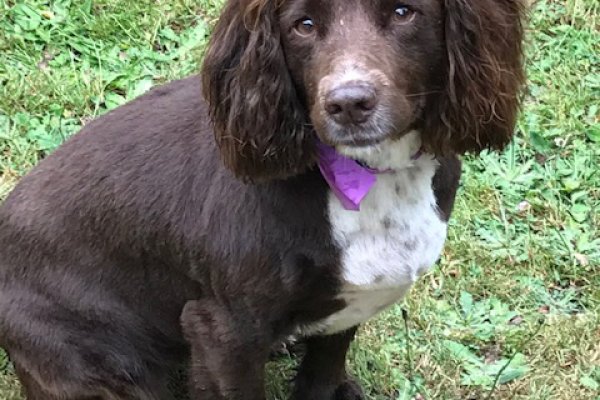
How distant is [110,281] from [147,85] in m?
1.67

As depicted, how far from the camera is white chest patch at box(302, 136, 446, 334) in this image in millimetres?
2799

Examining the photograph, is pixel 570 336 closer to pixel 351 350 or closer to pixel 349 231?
pixel 351 350

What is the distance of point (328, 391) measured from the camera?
11.6 ft

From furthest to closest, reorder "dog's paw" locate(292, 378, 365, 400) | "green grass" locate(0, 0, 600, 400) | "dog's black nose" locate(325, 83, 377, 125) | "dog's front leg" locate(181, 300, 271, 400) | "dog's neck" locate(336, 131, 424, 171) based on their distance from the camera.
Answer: "green grass" locate(0, 0, 600, 400)
"dog's paw" locate(292, 378, 365, 400)
"dog's front leg" locate(181, 300, 271, 400)
"dog's neck" locate(336, 131, 424, 171)
"dog's black nose" locate(325, 83, 377, 125)

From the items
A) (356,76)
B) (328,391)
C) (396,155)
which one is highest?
(356,76)

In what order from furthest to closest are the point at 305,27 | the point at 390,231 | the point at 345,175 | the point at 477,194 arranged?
the point at 477,194 < the point at 390,231 < the point at 345,175 < the point at 305,27

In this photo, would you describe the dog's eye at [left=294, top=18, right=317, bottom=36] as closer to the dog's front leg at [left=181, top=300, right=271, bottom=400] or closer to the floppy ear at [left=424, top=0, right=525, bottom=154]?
the floppy ear at [left=424, top=0, right=525, bottom=154]

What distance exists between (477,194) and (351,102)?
195 cm

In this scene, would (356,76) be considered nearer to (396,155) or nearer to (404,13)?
(404,13)

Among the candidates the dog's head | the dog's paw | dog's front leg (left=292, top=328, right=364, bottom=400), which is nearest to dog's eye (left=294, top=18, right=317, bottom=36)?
the dog's head

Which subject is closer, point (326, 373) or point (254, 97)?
point (254, 97)

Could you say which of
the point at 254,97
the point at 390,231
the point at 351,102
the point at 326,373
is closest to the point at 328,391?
the point at 326,373

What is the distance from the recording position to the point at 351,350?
3734mm

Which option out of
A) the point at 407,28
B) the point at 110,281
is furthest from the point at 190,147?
the point at 407,28
